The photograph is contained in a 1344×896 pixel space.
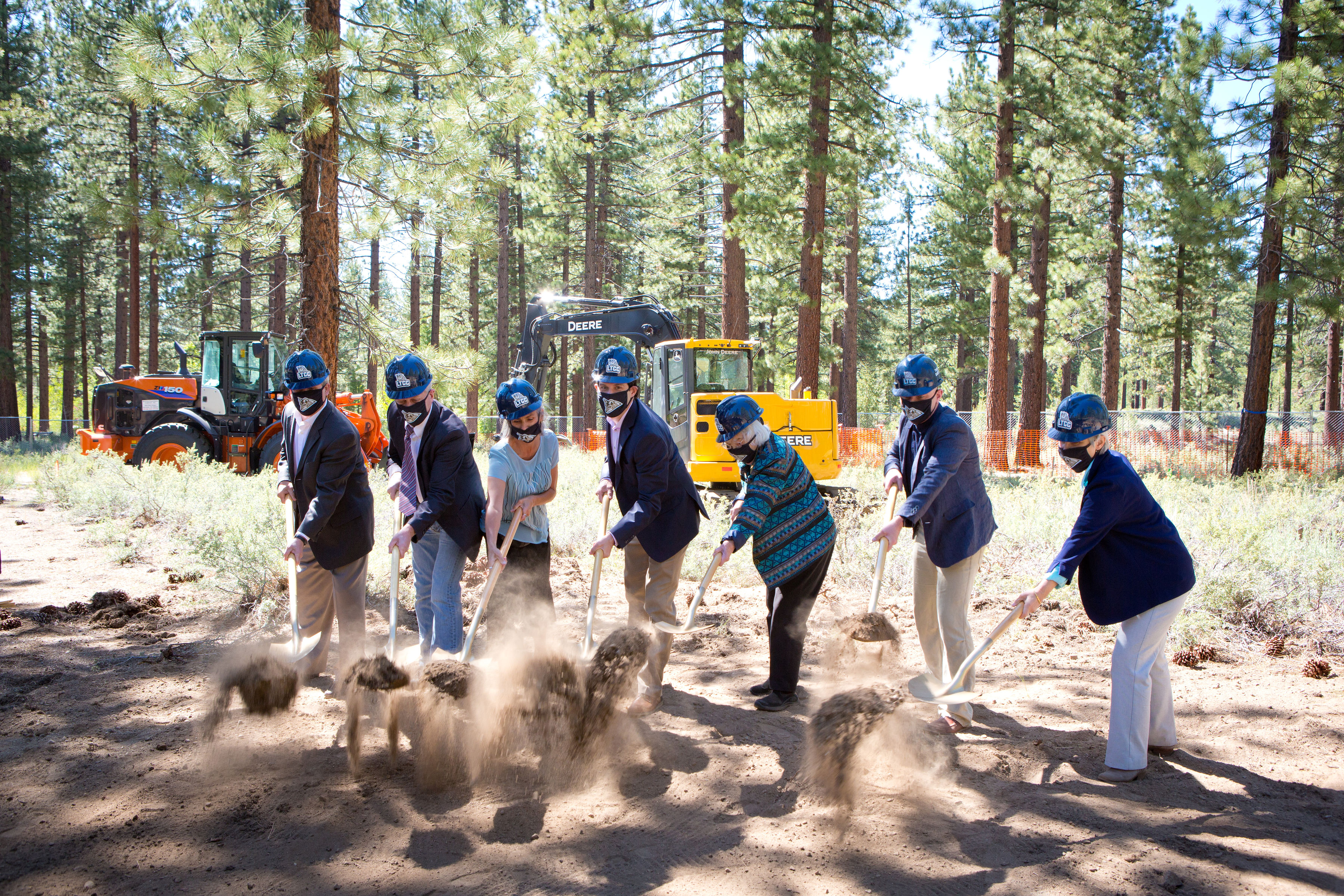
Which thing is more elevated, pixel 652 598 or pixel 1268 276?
pixel 1268 276

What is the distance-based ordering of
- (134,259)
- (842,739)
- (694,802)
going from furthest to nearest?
(134,259)
(694,802)
(842,739)

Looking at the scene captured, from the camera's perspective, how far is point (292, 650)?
435cm

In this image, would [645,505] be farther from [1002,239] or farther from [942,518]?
[1002,239]

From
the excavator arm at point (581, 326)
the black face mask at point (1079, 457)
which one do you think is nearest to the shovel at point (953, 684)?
the black face mask at point (1079, 457)

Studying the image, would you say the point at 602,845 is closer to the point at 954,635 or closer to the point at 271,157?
the point at 954,635

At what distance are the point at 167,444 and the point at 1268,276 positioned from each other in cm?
1805

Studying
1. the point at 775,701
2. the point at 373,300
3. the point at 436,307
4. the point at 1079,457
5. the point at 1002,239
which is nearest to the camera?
the point at 1079,457

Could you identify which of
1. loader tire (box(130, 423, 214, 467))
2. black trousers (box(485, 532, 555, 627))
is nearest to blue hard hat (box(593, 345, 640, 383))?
black trousers (box(485, 532, 555, 627))

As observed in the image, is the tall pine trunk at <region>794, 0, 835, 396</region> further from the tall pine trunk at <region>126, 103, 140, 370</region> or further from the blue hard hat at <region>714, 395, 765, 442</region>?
the tall pine trunk at <region>126, 103, 140, 370</region>

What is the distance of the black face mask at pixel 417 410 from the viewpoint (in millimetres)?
4301

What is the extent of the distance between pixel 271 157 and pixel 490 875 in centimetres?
626

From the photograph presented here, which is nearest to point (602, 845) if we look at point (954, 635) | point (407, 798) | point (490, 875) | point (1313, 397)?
point (490, 875)

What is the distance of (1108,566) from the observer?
12.2 ft

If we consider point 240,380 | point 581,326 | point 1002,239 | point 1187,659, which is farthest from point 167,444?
point 1002,239
